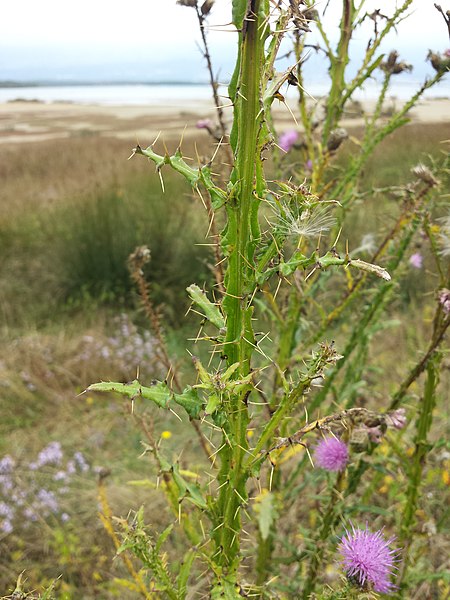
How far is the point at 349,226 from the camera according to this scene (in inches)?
180

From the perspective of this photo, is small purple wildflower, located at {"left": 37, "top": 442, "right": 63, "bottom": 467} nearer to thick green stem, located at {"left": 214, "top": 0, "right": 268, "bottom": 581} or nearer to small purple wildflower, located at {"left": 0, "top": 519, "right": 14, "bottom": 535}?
small purple wildflower, located at {"left": 0, "top": 519, "right": 14, "bottom": 535}

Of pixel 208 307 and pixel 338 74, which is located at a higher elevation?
pixel 338 74

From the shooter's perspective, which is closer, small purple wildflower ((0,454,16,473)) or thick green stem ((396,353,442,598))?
thick green stem ((396,353,442,598))

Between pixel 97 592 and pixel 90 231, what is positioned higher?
pixel 90 231

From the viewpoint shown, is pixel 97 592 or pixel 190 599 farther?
pixel 97 592

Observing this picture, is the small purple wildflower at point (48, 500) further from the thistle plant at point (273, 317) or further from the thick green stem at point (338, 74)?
the thick green stem at point (338, 74)

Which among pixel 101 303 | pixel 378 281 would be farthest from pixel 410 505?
pixel 101 303

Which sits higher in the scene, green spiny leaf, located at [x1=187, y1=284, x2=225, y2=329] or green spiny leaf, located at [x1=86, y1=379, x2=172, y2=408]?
green spiny leaf, located at [x1=187, y1=284, x2=225, y2=329]

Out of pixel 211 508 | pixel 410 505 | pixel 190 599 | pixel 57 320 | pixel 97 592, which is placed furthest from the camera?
pixel 57 320

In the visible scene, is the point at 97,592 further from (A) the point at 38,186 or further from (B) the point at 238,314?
(A) the point at 38,186

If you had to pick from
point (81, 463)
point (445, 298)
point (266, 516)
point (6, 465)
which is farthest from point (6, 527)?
point (445, 298)

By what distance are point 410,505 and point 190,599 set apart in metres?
0.83

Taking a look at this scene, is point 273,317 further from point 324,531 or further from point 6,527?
point 6,527

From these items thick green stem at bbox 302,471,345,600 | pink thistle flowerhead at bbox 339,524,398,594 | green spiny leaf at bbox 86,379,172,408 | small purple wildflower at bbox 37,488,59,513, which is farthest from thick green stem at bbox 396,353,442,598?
small purple wildflower at bbox 37,488,59,513
